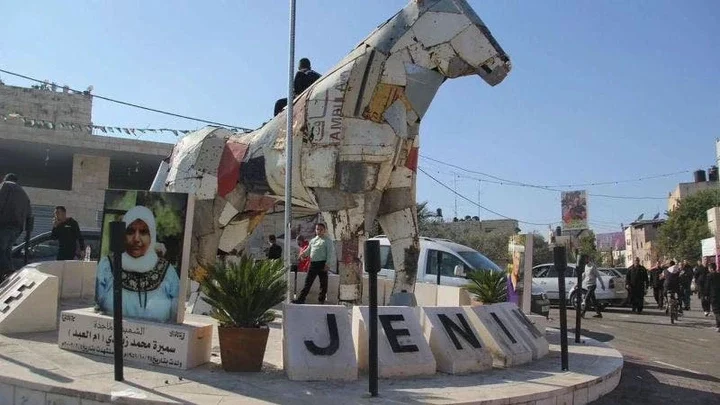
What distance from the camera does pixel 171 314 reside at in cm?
600

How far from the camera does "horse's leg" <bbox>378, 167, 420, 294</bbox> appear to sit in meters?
7.32

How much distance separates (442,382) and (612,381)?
197 centimetres

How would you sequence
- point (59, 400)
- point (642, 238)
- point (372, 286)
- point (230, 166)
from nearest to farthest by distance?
point (59, 400)
point (372, 286)
point (230, 166)
point (642, 238)

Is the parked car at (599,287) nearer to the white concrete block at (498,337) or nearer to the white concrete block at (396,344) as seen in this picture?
the white concrete block at (498,337)

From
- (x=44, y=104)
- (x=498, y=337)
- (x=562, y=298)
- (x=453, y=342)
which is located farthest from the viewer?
(x=44, y=104)

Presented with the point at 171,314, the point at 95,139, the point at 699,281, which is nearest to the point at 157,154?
the point at 95,139

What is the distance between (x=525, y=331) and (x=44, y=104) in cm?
4765

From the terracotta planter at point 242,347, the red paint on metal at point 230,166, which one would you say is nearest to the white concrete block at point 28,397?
the terracotta planter at point 242,347

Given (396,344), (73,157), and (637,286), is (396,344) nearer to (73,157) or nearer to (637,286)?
(637,286)

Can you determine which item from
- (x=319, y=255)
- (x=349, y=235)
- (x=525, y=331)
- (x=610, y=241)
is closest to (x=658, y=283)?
(x=319, y=255)

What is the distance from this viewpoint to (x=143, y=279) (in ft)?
20.3

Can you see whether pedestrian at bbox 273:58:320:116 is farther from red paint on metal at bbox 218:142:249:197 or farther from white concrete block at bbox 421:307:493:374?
white concrete block at bbox 421:307:493:374

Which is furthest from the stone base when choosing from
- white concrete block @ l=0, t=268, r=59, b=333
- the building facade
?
the building facade

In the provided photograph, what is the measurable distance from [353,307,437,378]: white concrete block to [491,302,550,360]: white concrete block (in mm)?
1520
